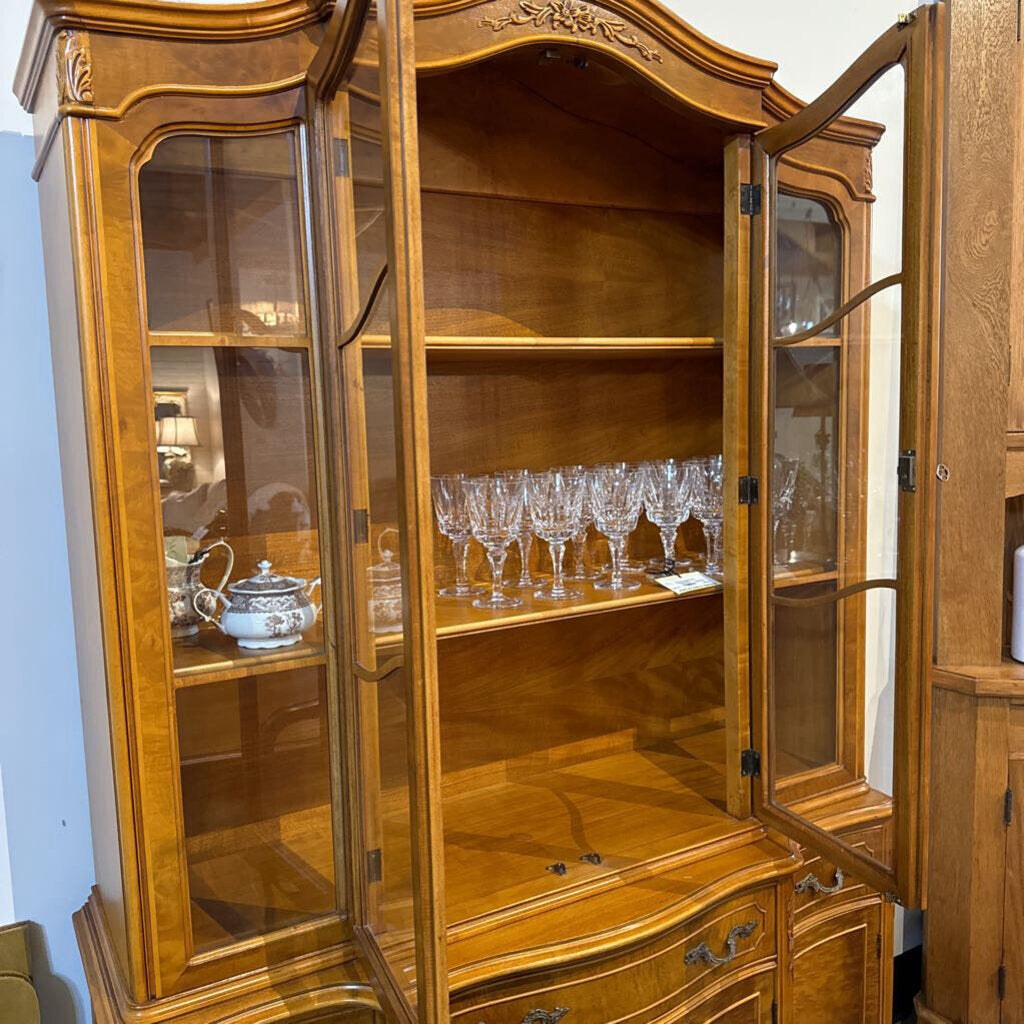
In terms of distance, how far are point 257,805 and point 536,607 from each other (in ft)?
1.73

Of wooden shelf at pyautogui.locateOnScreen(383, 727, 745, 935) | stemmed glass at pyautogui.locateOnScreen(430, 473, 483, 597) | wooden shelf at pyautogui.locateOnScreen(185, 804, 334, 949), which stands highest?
stemmed glass at pyautogui.locateOnScreen(430, 473, 483, 597)

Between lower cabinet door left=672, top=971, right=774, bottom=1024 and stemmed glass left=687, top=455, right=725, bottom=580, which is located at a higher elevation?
stemmed glass left=687, top=455, right=725, bottom=580

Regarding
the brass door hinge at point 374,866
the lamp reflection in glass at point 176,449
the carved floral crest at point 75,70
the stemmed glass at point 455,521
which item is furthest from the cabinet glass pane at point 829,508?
the carved floral crest at point 75,70

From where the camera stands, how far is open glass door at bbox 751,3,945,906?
1.17m

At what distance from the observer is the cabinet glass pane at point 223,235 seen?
3.62 feet

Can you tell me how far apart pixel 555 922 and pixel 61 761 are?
88 cm

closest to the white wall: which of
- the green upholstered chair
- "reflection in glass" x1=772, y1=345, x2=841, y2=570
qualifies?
Result: "reflection in glass" x1=772, y1=345, x2=841, y2=570

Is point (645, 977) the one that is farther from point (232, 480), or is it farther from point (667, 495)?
point (232, 480)

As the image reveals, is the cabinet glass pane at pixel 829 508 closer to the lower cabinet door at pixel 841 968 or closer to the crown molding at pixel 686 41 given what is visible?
the crown molding at pixel 686 41

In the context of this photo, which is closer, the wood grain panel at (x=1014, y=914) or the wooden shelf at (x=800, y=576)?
the wooden shelf at (x=800, y=576)

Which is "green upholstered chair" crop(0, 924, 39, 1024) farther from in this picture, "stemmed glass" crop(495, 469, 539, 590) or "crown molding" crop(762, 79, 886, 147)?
"crown molding" crop(762, 79, 886, 147)

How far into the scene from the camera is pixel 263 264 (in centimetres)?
117

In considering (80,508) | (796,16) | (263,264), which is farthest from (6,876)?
(796,16)

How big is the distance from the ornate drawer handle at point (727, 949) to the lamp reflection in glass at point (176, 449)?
106 cm
